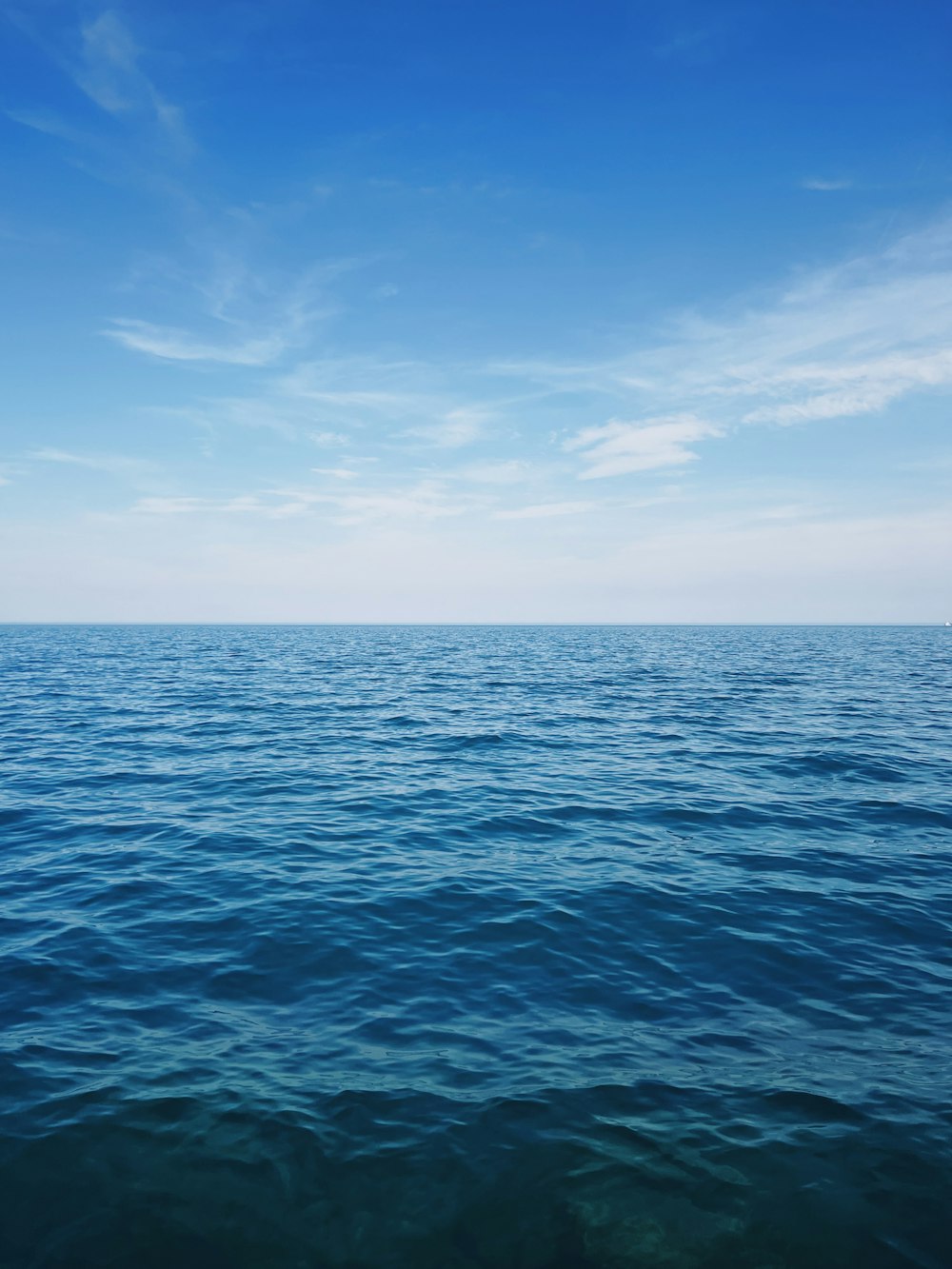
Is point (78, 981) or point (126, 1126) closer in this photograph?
point (126, 1126)

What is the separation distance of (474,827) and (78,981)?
1017 centimetres

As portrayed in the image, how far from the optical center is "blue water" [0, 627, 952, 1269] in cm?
662

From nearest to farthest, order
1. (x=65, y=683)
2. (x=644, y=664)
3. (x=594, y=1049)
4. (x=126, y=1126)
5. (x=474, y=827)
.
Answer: (x=126, y=1126) < (x=594, y=1049) < (x=474, y=827) < (x=65, y=683) < (x=644, y=664)

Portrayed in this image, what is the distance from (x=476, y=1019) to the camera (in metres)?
9.86

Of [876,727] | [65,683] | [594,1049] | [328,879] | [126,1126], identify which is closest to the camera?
[126,1126]

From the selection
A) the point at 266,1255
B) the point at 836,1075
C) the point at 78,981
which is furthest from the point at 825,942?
the point at 78,981

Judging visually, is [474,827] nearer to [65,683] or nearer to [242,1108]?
[242,1108]

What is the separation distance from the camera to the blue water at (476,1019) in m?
6.62

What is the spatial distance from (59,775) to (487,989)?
19.4m

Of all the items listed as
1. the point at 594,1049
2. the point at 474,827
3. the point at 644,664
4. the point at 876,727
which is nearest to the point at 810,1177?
the point at 594,1049

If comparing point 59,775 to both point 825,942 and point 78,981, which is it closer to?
point 78,981

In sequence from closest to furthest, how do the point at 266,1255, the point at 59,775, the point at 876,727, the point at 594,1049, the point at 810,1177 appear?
the point at 266,1255, the point at 810,1177, the point at 594,1049, the point at 59,775, the point at 876,727

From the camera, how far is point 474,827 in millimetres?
18641

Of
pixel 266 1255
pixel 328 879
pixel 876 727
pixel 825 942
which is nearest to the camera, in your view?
pixel 266 1255
